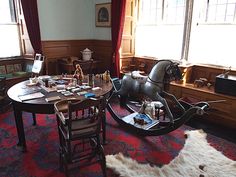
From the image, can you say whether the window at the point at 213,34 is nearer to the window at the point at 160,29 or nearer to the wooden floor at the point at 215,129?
the window at the point at 160,29

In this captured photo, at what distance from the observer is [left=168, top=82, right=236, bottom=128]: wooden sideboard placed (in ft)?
10.8

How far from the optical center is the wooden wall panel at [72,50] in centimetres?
480

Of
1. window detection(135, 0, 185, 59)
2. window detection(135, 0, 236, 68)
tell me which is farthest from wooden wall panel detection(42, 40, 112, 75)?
window detection(135, 0, 236, 68)

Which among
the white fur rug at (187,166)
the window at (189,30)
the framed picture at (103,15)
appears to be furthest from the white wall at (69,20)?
the white fur rug at (187,166)

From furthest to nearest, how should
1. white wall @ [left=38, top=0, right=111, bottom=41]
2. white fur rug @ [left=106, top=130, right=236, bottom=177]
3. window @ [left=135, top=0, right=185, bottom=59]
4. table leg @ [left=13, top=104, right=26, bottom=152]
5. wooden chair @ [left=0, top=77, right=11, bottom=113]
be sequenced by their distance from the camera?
white wall @ [left=38, top=0, right=111, bottom=41]
window @ [left=135, top=0, right=185, bottom=59]
wooden chair @ [left=0, top=77, right=11, bottom=113]
table leg @ [left=13, top=104, right=26, bottom=152]
white fur rug @ [left=106, top=130, right=236, bottom=177]

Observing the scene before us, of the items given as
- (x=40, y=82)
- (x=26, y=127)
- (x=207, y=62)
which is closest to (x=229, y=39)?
(x=207, y=62)

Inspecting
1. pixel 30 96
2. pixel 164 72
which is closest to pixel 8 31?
pixel 30 96

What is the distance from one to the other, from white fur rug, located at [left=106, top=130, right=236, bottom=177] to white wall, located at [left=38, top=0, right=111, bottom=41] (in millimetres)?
3338

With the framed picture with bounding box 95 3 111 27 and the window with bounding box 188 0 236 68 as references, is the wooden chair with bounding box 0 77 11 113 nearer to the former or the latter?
the framed picture with bounding box 95 3 111 27

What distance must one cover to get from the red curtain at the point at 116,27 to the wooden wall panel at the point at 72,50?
0.34 metres

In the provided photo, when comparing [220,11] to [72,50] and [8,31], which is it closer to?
[72,50]

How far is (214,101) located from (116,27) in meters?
2.56

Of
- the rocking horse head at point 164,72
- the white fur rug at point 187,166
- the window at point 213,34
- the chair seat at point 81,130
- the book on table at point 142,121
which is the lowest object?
the white fur rug at point 187,166

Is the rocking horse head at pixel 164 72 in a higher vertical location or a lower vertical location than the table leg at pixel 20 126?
higher
